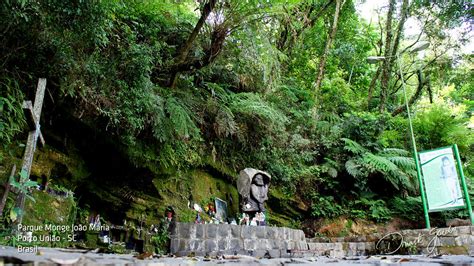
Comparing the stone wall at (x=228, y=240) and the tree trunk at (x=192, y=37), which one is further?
the tree trunk at (x=192, y=37)

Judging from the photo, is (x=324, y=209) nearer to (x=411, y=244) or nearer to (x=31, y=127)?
(x=411, y=244)

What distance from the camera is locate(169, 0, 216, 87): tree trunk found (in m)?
5.45

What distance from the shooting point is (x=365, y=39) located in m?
17.4

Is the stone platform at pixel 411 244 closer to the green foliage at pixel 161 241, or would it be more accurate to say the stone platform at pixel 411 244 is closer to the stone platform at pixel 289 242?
the stone platform at pixel 289 242

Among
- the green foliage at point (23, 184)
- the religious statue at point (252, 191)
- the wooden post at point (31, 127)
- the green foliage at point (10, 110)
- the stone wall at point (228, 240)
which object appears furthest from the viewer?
the religious statue at point (252, 191)

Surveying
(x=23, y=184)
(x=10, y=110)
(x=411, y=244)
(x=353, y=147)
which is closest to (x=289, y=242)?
(x=411, y=244)

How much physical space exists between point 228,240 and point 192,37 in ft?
11.7

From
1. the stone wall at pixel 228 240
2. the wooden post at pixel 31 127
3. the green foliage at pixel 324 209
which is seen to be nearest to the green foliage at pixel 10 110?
the wooden post at pixel 31 127

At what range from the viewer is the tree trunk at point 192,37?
5452mm

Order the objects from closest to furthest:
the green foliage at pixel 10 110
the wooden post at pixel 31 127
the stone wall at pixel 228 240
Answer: the wooden post at pixel 31 127
the green foliage at pixel 10 110
the stone wall at pixel 228 240

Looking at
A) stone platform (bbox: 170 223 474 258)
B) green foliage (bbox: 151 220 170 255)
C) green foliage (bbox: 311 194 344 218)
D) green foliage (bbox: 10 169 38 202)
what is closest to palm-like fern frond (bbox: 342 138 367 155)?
green foliage (bbox: 311 194 344 218)

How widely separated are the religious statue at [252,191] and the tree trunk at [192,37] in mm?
2550

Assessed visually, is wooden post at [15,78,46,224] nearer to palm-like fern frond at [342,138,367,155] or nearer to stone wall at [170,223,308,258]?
stone wall at [170,223,308,258]

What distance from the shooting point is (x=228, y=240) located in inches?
217
